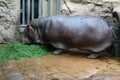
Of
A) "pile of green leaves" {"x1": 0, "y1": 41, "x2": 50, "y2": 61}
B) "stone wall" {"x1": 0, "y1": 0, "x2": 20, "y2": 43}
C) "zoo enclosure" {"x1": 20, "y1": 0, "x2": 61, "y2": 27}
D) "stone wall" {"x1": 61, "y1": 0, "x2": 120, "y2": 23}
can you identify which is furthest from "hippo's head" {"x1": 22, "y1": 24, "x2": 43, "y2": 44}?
"stone wall" {"x1": 61, "y1": 0, "x2": 120, "y2": 23}

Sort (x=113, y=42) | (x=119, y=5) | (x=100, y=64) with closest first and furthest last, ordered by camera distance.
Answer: (x=100, y=64) < (x=113, y=42) < (x=119, y=5)

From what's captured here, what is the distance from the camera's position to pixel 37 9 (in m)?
6.71

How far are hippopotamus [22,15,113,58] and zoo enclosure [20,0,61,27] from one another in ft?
2.62

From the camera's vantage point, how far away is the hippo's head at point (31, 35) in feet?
19.5

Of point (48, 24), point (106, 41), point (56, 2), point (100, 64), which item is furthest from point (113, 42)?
point (56, 2)

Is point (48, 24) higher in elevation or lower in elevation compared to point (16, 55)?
higher

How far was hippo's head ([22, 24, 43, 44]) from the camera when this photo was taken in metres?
5.93

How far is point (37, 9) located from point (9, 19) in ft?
2.40

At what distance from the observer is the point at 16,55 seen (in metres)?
5.48

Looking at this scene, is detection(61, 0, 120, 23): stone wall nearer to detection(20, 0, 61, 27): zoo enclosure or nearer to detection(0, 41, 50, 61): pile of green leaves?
detection(20, 0, 61, 27): zoo enclosure

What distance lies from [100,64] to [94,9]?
4.96 ft

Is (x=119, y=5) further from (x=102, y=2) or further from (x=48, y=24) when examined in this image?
(x=48, y=24)

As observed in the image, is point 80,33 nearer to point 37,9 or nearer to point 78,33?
point 78,33

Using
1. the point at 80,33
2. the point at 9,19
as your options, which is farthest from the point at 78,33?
the point at 9,19
